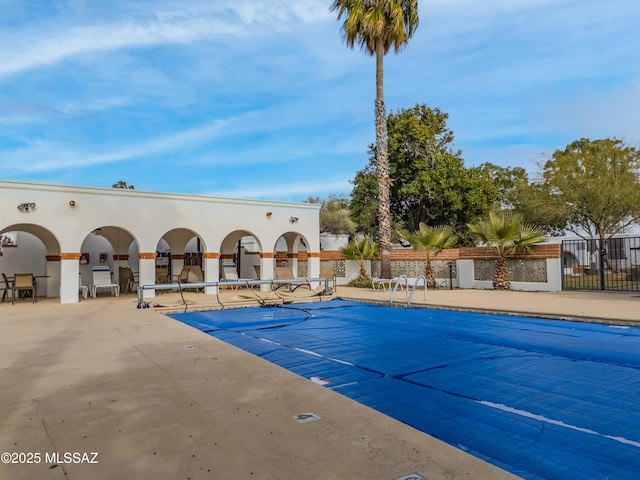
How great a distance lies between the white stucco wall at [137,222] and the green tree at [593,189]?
15.5m

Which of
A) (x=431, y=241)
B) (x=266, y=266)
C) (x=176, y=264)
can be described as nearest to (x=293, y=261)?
(x=266, y=266)

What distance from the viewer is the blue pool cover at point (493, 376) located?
11.4 ft

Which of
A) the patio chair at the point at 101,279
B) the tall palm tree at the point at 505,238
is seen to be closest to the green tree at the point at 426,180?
the tall palm tree at the point at 505,238

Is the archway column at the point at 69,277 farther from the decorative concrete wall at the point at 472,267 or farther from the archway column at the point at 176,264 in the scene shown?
the decorative concrete wall at the point at 472,267

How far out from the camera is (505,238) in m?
16.3

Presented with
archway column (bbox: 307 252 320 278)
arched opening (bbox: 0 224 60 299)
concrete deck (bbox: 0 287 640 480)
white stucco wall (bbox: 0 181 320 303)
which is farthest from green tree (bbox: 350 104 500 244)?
concrete deck (bbox: 0 287 640 480)

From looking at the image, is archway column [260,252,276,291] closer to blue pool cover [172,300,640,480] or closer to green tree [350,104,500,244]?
blue pool cover [172,300,640,480]

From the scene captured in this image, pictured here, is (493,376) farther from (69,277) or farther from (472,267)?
(472,267)

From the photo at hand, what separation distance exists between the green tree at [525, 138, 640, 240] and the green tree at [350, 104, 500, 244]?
432 centimetres

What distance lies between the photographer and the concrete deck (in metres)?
2.81

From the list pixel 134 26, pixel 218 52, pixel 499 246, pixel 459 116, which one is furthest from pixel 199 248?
pixel 459 116

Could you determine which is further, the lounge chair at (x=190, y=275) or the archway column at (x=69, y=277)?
the lounge chair at (x=190, y=275)

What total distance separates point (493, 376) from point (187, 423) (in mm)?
3873

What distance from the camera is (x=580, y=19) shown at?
1304 cm
